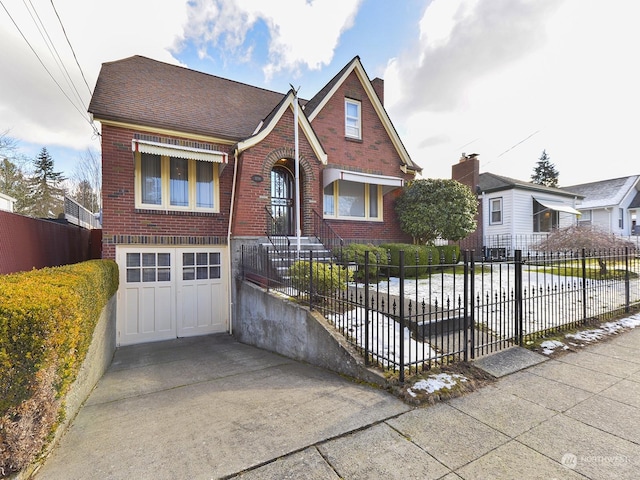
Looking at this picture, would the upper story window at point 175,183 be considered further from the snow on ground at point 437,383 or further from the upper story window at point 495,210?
the upper story window at point 495,210

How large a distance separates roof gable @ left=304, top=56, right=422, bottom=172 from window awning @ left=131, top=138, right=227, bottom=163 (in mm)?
4200

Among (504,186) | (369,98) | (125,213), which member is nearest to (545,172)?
(504,186)

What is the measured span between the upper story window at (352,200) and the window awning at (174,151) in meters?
4.15

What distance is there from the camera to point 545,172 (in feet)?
161

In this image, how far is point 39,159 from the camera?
126 ft

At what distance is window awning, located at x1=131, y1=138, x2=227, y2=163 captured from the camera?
7801mm

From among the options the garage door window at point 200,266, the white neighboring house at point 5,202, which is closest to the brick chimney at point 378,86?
the garage door window at point 200,266

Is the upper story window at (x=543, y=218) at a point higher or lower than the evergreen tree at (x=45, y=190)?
lower

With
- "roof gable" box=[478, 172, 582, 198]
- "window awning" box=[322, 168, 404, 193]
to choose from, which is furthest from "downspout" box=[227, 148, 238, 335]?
"roof gable" box=[478, 172, 582, 198]

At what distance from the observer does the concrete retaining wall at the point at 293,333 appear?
168 inches

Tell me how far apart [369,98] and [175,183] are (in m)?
8.12

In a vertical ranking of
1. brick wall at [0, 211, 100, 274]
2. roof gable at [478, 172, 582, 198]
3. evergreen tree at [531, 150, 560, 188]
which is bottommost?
brick wall at [0, 211, 100, 274]

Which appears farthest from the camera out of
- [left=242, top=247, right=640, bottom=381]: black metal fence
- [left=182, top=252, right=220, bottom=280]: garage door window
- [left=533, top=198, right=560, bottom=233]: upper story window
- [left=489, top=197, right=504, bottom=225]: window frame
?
[left=533, top=198, right=560, bottom=233]: upper story window

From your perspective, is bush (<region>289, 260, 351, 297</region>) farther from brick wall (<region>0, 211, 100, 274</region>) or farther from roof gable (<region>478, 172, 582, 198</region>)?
roof gable (<region>478, 172, 582, 198</region>)
